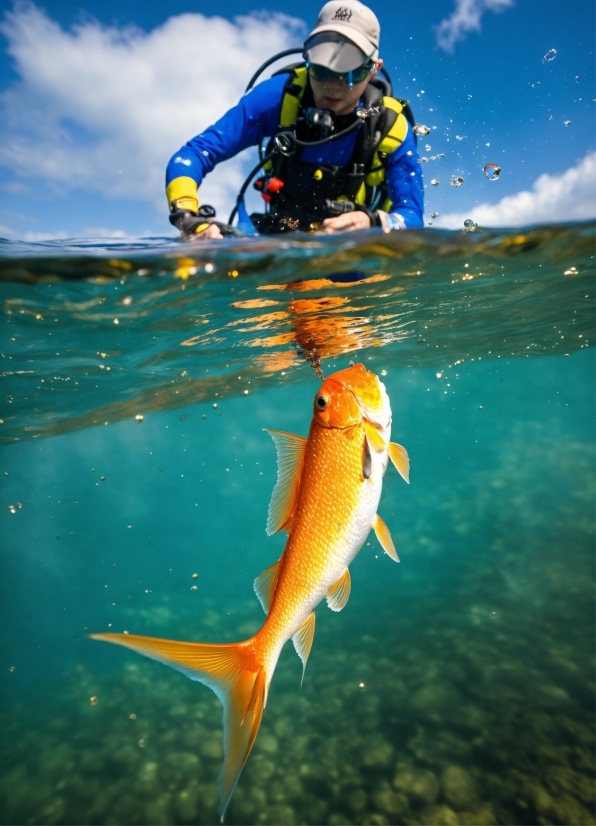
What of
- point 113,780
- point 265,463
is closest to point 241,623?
point 113,780

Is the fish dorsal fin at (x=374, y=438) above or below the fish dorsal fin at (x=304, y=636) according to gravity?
above

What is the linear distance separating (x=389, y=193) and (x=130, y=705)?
1146cm

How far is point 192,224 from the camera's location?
498cm

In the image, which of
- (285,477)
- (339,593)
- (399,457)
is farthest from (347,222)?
(339,593)

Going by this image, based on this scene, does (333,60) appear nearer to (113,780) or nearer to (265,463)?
(113,780)

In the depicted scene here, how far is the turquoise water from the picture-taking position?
6609 millimetres

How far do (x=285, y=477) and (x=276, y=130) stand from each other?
5.22 meters

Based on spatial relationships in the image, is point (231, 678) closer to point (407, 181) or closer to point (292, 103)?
point (407, 181)

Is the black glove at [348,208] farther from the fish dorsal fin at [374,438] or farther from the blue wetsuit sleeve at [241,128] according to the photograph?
the fish dorsal fin at [374,438]

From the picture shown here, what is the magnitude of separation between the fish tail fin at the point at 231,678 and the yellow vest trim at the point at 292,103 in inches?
236

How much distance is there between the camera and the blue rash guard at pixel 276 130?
5887 millimetres

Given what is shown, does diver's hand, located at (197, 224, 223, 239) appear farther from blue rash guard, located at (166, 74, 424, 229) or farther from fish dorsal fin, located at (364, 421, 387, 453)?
fish dorsal fin, located at (364, 421, 387, 453)

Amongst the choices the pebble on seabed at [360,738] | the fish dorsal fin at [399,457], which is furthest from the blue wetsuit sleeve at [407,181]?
→ the pebble on seabed at [360,738]

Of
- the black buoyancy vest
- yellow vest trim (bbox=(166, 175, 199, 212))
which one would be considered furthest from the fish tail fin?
the black buoyancy vest
